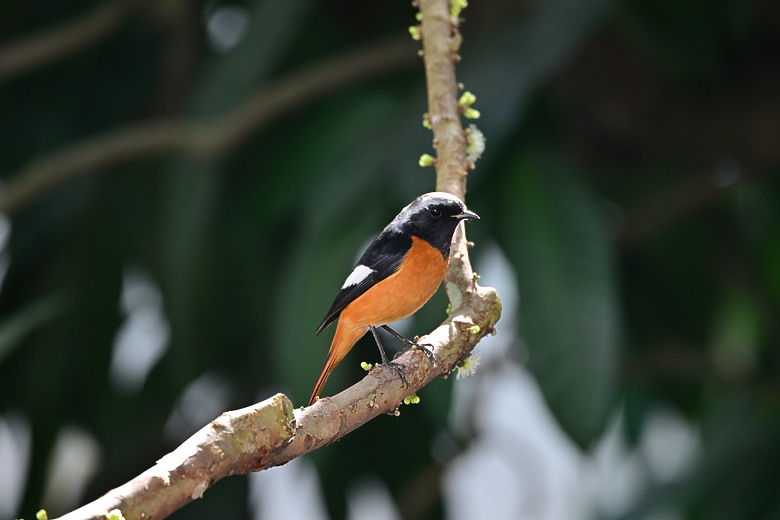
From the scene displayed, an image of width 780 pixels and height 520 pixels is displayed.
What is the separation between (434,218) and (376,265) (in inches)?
3.7

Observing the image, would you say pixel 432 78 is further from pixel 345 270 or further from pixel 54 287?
pixel 54 287

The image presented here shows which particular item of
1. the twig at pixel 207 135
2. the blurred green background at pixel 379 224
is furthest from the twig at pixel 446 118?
the twig at pixel 207 135

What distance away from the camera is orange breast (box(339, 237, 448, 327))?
0.95 m

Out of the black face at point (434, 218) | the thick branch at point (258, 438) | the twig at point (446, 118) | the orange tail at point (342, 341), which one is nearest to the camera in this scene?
the thick branch at point (258, 438)

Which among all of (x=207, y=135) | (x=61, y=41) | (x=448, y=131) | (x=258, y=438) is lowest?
(x=258, y=438)

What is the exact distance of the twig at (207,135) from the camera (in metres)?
3.57

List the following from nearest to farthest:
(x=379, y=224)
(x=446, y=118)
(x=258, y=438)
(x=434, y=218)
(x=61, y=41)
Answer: (x=258, y=438) < (x=434, y=218) < (x=446, y=118) < (x=379, y=224) < (x=61, y=41)

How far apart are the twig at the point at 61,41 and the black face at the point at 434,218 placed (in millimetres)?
3632

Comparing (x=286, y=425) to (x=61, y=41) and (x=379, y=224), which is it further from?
(x=61, y=41)

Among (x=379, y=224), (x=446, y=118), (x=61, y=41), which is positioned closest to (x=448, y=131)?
(x=446, y=118)

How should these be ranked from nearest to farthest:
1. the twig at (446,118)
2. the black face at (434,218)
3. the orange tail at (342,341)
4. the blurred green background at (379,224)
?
1. the orange tail at (342,341)
2. the black face at (434,218)
3. the twig at (446,118)
4. the blurred green background at (379,224)

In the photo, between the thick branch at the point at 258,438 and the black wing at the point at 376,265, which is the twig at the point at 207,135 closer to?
the black wing at the point at 376,265

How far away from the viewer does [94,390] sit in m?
4.36

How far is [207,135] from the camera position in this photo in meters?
3.81
